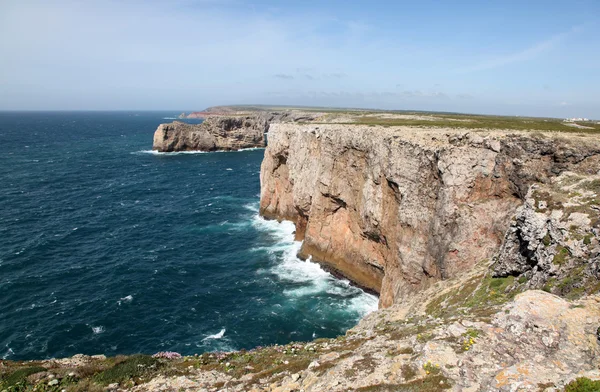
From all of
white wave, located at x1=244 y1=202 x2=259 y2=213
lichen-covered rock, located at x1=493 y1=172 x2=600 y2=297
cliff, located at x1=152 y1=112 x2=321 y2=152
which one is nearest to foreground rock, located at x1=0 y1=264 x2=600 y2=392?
lichen-covered rock, located at x1=493 y1=172 x2=600 y2=297

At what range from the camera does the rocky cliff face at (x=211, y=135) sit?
151750mm

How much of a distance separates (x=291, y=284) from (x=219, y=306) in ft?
33.0

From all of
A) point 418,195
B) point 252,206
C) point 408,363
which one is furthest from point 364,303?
point 252,206

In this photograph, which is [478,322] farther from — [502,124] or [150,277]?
[150,277]

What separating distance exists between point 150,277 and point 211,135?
118246mm

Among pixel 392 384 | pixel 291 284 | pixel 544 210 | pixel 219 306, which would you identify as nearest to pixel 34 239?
pixel 219 306

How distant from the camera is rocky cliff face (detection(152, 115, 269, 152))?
15175 centimetres

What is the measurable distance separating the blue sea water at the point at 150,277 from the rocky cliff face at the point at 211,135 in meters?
61.1

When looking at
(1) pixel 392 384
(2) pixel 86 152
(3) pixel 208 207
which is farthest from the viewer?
(2) pixel 86 152

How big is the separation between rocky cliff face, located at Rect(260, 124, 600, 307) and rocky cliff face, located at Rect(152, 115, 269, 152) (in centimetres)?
11435

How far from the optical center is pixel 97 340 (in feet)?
123

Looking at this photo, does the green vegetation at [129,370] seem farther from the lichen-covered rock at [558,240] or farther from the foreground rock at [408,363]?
the lichen-covered rock at [558,240]

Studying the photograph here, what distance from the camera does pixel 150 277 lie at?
49969 millimetres

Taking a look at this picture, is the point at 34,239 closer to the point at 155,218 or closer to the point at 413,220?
the point at 155,218
